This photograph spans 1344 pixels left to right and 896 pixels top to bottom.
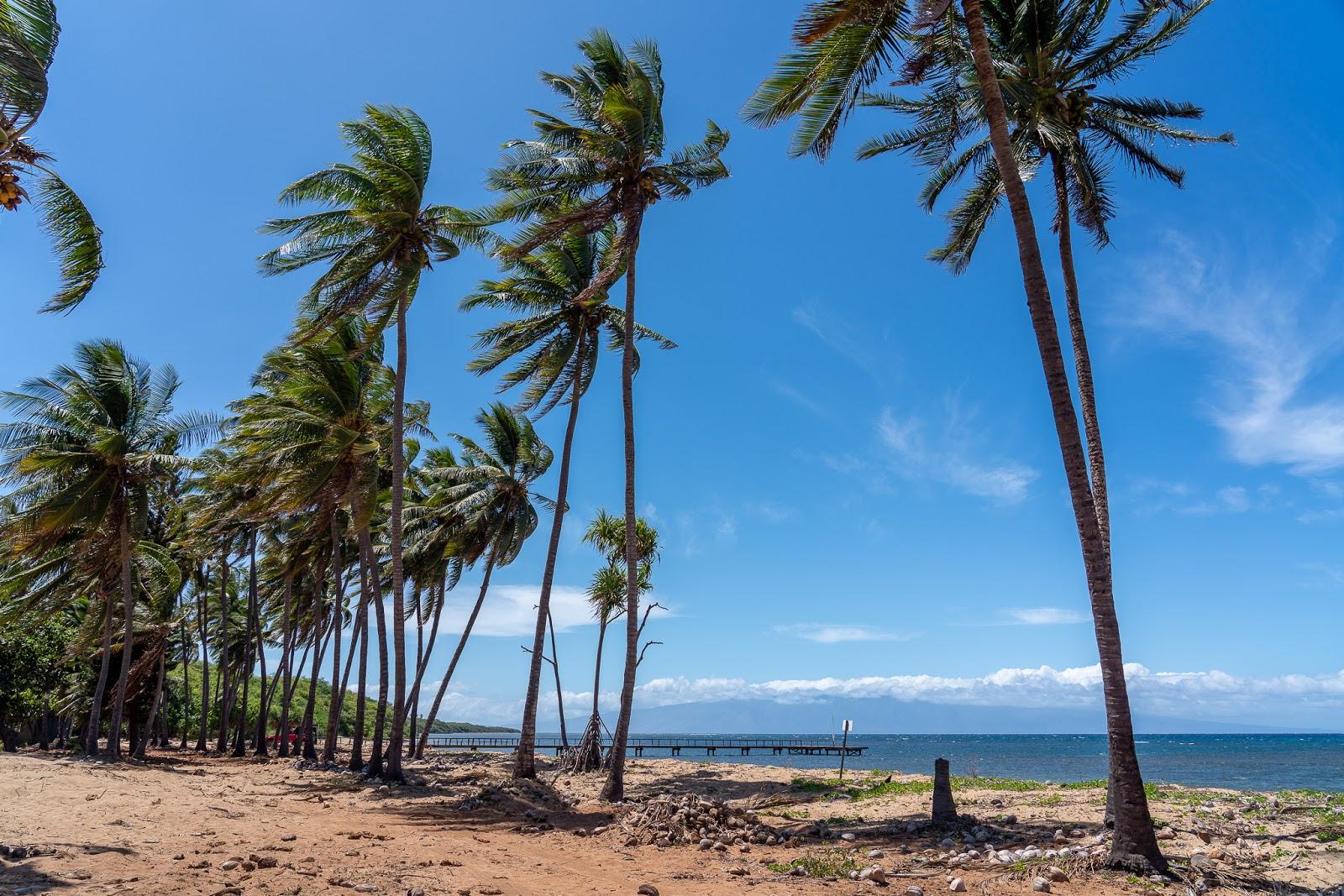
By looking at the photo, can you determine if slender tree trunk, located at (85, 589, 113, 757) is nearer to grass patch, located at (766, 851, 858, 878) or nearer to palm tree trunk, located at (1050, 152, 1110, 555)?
grass patch, located at (766, 851, 858, 878)

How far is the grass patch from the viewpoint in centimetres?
946

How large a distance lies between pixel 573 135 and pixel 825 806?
15.6 meters

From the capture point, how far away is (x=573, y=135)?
17703 millimetres

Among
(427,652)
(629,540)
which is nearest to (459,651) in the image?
(427,652)

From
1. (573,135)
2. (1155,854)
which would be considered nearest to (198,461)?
(573,135)

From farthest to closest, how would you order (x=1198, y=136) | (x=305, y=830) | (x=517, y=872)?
(x=1198, y=136), (x=305, y=830), (x=517, y=872)

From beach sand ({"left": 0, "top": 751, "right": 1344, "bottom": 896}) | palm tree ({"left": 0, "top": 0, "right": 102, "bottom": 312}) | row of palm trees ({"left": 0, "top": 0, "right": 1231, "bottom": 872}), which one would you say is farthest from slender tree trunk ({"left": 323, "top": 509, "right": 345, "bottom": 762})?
palm tree ({"left": 0, "top": 0, "right": 102, "bottom": 312})

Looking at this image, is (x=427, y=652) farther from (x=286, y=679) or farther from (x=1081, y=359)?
(x=1081, y=359)

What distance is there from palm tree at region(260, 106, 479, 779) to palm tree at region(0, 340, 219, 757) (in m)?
7.23

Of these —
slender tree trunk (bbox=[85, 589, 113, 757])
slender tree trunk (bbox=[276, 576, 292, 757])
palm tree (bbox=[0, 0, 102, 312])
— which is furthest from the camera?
slender tree trunk (bbox=[276, 576, 292, 757])

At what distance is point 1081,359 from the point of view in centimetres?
1197

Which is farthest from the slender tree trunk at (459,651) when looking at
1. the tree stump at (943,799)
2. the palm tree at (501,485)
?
the tree stump at (943,799)

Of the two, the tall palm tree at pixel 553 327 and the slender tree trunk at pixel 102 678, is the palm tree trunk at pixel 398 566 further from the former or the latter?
the slender tree trunk at pixel 102 678

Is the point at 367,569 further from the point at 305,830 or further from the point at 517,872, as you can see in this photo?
the point at 517,872
